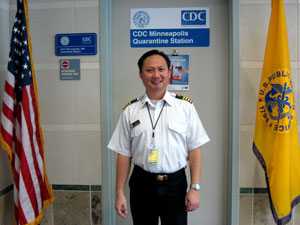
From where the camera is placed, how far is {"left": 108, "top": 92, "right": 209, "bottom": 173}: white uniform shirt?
1540 mm

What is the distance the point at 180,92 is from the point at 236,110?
0.42 meters

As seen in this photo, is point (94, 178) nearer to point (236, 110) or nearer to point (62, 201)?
point (62, 201)

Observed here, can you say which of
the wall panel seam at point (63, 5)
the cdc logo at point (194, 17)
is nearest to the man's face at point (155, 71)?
the cdc logo at point (194, 17)

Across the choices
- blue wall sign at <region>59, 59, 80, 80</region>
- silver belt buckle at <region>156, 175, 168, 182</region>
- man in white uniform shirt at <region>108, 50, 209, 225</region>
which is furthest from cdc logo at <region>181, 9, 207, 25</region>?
silver belt buckle at <region>156, 175, 168, 182</region>

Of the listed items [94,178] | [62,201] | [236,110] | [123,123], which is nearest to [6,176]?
[62,201]

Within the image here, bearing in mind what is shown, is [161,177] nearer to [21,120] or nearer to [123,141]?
[123,141]

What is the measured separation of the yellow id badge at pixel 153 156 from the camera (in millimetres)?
1509

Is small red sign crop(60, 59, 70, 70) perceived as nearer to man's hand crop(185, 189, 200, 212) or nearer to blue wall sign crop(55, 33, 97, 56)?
blue wall sign crop(55, 33, 97, 56)

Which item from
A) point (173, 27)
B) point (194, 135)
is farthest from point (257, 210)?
point (173, 27)

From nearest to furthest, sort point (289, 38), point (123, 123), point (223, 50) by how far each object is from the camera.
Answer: point (123, 123), point (289, 38), point (223, 50)

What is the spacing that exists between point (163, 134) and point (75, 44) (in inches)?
36.6

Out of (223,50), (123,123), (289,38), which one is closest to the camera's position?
(123,123)

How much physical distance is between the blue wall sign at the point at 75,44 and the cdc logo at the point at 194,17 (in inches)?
25.6

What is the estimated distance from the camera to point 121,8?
2.05 meters
